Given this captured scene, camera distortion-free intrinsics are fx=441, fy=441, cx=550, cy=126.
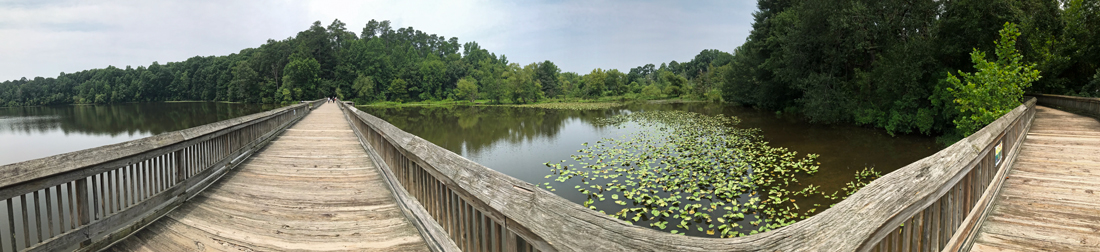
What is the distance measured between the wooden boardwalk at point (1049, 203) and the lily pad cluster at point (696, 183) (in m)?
2.61

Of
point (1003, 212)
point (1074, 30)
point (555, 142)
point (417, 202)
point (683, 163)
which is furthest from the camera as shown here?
point (555, 142)

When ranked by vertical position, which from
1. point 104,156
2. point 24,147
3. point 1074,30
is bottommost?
point 24,147

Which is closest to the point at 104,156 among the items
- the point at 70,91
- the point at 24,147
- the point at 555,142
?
the point at 555,142

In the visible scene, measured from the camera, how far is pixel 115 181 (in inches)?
153

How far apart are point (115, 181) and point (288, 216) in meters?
1.40

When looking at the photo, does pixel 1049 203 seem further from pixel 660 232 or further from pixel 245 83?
pixel 245 83

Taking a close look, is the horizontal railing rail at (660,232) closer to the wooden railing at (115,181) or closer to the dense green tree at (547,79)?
the wooden railing at (115,181)

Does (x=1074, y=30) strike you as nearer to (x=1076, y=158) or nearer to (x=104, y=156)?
(x=1076, y=158)

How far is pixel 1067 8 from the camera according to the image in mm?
17172

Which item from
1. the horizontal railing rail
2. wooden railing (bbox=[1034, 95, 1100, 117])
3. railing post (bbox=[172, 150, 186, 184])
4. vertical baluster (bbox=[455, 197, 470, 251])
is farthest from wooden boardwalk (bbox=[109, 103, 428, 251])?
wooden railing (bbox=[1034, 95, 1100, 117])

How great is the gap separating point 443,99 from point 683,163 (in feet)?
253

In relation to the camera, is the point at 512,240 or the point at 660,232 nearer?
the point at 660,232

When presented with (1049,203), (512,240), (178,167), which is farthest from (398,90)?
(512,240)

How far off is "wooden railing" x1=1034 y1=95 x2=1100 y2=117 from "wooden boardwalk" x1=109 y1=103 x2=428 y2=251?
18.6 meters
